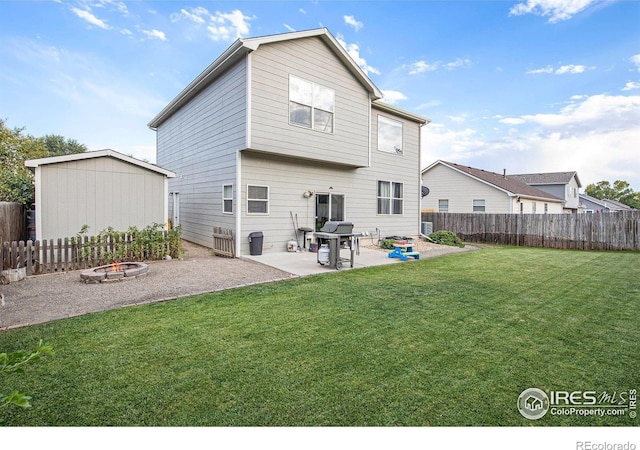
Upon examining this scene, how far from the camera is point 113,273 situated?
622cm

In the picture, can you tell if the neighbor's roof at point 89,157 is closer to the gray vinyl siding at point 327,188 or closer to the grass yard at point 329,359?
the gray vinyl siding at point 327,188

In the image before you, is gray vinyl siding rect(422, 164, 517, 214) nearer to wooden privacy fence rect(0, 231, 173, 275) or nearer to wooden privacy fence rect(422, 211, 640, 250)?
wooden privacy fence rect(422, 211, 640, 250)

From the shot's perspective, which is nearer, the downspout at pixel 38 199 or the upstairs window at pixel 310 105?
the downspout at pixel 38 199

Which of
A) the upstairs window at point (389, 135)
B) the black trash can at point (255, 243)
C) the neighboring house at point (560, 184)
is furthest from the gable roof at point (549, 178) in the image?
the black trash can at point (255, 243)

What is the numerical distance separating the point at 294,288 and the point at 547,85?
11.8 m

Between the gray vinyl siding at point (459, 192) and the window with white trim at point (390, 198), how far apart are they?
31.8 feet

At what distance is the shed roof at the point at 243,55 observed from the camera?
29.5 feet

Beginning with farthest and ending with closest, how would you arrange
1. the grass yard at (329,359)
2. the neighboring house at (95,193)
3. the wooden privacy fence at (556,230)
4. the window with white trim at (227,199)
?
the wooden privacy fence at (556,230) → the window with white trim at (227,199) → the neighboring house at (95,193) → the grass yard at (329,359)

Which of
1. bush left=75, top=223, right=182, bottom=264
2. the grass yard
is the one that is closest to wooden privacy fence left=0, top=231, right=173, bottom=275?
bush left=75, top=223, right=182, bottom=264

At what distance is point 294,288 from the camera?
5820 millimetres

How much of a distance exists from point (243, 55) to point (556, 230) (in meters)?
15.1

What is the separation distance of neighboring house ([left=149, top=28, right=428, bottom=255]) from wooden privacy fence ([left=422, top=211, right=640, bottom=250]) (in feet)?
18.8

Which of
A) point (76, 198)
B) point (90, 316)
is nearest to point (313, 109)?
point (76, 198)

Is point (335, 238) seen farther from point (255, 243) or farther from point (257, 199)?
point (257, 199)
